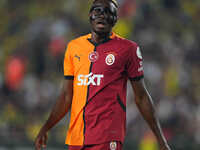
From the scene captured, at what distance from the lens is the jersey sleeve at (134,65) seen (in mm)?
3365

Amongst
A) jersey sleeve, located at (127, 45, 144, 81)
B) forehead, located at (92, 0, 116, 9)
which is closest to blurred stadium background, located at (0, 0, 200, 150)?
jersey sleeve, located at (127, 45, 144, 81)

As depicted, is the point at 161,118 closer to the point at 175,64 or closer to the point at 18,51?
the point at 175,64

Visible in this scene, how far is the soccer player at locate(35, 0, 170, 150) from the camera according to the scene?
3.26 m

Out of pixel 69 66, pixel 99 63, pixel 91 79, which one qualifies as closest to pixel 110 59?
pixel 99 63

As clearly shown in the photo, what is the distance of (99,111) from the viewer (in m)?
3.25

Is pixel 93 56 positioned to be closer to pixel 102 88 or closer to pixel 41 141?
pixel 102 88

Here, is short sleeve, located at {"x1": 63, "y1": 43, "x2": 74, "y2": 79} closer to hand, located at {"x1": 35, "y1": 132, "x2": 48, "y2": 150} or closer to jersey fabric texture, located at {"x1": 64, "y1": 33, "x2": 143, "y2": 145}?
jersey fabric texture, located at {"x1": 64, "y1": 33, "x2": 143, "y2": 145}

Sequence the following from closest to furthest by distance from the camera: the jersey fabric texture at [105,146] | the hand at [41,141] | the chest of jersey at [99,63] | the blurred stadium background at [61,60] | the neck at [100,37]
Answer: the jersey fabric texture at [105,146] → the chest of jersey at [99,63] → the neck at [100,37] → the hand at [41,141] → the blurred stadium background at [61,60]

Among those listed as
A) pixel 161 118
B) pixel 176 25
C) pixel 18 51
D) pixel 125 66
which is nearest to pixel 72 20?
pixel 18 51

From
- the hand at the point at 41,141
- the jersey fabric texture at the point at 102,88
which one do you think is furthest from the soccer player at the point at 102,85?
the hand at the point at 41,141

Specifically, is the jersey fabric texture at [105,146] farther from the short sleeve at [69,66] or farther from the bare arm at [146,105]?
the short sleeve at [69,66]

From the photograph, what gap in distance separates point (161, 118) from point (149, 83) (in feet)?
2.26

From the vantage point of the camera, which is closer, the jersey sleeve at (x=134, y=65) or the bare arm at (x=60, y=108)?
the jersey sleeve at (x=134, y=65)

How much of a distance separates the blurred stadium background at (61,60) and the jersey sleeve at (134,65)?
184 inches
